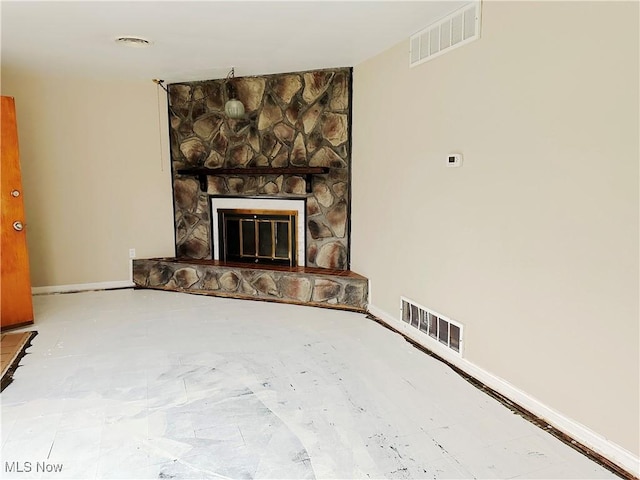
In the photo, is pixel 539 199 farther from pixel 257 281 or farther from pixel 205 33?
pixel 257 281

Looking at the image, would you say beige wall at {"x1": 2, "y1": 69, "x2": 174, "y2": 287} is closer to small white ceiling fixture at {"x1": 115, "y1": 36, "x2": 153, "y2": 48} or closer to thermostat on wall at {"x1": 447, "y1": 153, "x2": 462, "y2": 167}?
small white ceiling fixture at {"x1": 115, "y1": 36, "x2": 153, "y2": 48}

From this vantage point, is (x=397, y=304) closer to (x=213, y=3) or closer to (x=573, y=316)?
(x=573, y=316)

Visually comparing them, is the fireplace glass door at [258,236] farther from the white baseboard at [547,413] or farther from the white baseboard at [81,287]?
the white baseboard at [547,413]

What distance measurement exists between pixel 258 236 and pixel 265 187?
1.76 feet

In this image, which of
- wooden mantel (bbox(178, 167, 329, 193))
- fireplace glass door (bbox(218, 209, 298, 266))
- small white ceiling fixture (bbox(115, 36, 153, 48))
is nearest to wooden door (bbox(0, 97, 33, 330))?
small white ceiling fixture (bbox(115, 36, 153, 48))

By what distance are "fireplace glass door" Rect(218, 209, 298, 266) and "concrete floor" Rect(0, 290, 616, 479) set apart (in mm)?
1195

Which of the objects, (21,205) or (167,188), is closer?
(21,205)

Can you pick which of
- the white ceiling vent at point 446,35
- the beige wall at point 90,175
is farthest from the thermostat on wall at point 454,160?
the beige wall at point 90,175

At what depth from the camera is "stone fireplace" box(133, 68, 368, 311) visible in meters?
4.05

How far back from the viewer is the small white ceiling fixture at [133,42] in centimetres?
306

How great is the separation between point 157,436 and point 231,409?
0.38 meters

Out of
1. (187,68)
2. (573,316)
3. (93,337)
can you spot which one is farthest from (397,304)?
(187,68)

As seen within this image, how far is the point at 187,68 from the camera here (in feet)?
13.0

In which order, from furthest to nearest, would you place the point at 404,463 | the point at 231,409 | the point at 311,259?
the point at 311,259
the point at 231,409
the point at 404,463
